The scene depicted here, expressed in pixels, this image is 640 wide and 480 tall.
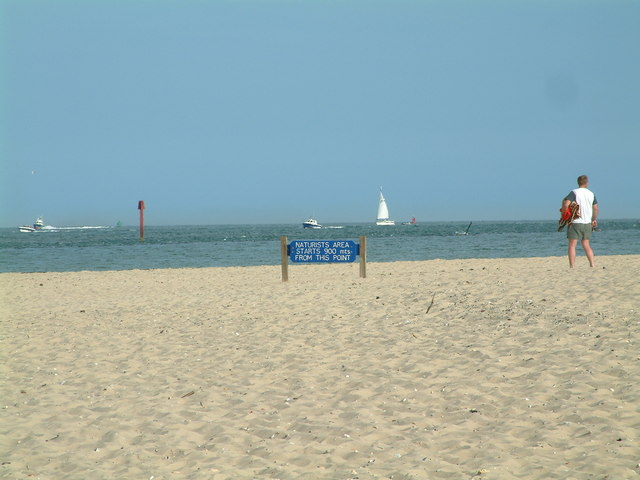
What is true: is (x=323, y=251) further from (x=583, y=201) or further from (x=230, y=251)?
(x=230, y=251)

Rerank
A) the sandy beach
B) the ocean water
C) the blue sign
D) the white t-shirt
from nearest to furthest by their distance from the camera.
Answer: the sandy beach, the white t-shirt, the blue sign, the ocean water

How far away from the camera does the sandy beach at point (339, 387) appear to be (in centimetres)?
517

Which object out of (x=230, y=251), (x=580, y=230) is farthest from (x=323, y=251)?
(x=230, y=251)

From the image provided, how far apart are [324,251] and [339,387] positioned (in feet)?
27.9

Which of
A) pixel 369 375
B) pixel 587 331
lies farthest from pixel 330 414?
pixel 587 331

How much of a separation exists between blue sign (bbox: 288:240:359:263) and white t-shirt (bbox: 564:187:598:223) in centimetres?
481

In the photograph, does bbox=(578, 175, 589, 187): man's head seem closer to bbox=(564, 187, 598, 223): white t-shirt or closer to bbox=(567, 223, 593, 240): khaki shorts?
bbox=(564, 187, 598, 223): white t-shirt

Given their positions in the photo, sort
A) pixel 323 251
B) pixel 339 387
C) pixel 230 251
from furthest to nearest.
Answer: pixel 230 251 → pixel 323 251 → pixel 339 387

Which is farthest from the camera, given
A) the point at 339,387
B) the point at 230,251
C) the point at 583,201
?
the point at 230,251

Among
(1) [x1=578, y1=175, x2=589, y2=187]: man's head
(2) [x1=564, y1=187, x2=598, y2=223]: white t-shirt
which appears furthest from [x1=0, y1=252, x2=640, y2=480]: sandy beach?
(1) [x1=578, y1=175, x2=589, y2=187]: man's head

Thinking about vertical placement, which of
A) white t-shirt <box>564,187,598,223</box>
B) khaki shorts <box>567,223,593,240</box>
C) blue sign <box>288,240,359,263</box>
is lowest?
blue sign <box>288,240,359,263</box>

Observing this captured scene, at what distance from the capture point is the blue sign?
15477 millimetres

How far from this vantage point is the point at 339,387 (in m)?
7.06

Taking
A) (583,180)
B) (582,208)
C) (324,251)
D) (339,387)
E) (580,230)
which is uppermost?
(583,180)
